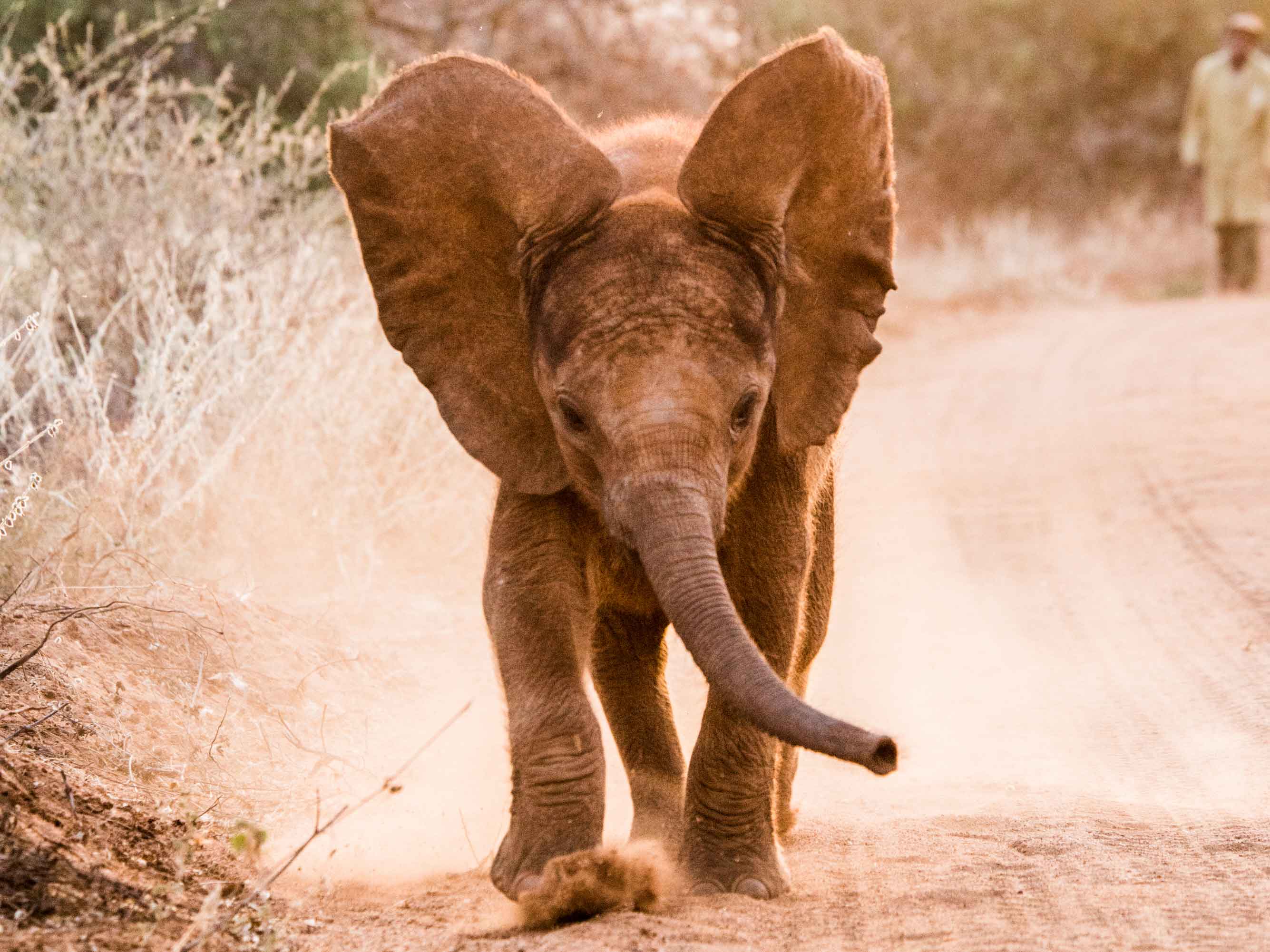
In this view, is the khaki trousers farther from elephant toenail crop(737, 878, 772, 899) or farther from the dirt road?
elephant toenail crop(737, 878, 772, 899)

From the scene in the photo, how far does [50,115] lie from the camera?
9391 mm

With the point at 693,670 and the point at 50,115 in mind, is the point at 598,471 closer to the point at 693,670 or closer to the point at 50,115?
the point at 693,670

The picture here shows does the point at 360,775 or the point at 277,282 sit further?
the point at 277,282

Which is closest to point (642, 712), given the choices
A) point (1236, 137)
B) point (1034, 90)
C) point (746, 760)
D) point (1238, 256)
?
point (746, 760)

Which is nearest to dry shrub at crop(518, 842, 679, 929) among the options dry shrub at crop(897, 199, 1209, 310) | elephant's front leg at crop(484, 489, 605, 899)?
elephant's front leg at crop(484, 489, 605, 899)

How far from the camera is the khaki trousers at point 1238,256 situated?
2297 centimetres

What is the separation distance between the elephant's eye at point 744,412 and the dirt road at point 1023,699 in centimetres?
119

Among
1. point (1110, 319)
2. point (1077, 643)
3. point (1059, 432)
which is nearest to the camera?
point (1077, 643)

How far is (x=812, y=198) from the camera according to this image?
5004mm

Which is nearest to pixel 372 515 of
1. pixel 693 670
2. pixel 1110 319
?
pixel 693 670

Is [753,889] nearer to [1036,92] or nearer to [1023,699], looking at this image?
[1023,699]

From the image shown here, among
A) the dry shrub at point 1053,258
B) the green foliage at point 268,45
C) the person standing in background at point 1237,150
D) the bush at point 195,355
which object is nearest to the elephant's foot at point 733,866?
the bush at point 195,355

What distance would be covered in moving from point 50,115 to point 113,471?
123 inches

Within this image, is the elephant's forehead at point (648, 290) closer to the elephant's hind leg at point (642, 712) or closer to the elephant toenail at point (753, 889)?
the elephant's hind leg at point (642, 712)
